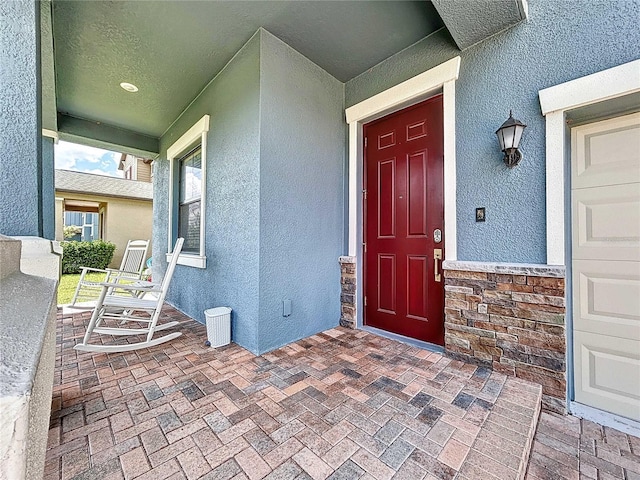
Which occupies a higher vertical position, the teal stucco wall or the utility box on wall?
the teal stucco wall

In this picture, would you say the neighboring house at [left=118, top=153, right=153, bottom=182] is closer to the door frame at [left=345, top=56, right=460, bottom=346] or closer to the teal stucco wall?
the door frame at [left=345, top=56, right=460, bottom=346]

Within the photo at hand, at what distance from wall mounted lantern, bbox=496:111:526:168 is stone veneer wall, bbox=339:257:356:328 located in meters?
1.68

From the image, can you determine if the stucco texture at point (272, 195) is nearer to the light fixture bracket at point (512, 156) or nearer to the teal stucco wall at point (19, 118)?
the teal stucco wall at point (19, 118)

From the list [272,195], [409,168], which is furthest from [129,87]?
[409,168]

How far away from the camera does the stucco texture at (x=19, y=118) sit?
140 centimetres

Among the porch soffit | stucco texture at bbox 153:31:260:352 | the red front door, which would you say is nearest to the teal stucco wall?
the porch soffit

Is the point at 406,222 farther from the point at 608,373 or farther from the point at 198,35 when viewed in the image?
the point at 198,35

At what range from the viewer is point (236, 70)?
2783mm

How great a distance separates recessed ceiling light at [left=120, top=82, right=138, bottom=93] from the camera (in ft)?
10.9

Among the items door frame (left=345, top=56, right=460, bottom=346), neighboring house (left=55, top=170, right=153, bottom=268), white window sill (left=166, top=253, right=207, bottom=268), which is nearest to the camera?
door frame (left=345, top=56, right=460, bottom=346)

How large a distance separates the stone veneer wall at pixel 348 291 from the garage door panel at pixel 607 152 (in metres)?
2.00

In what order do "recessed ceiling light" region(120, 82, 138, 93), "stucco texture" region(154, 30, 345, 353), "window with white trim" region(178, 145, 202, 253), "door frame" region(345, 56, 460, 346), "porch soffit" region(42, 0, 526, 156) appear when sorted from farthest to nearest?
"window with white trim" region(178, 145, 202, 253) < "recessed ceiling light" region(120, 82, 138, 93) < "stucco texture" region(154, 30, 345, 353) < "door frame" region(345, 56, 460, 346) < "porch soffit" region(42, 0, 526, 156)

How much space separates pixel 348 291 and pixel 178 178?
128 inches

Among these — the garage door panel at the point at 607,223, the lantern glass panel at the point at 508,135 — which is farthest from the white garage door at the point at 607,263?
the lantern glass panel at the point at 508,135
